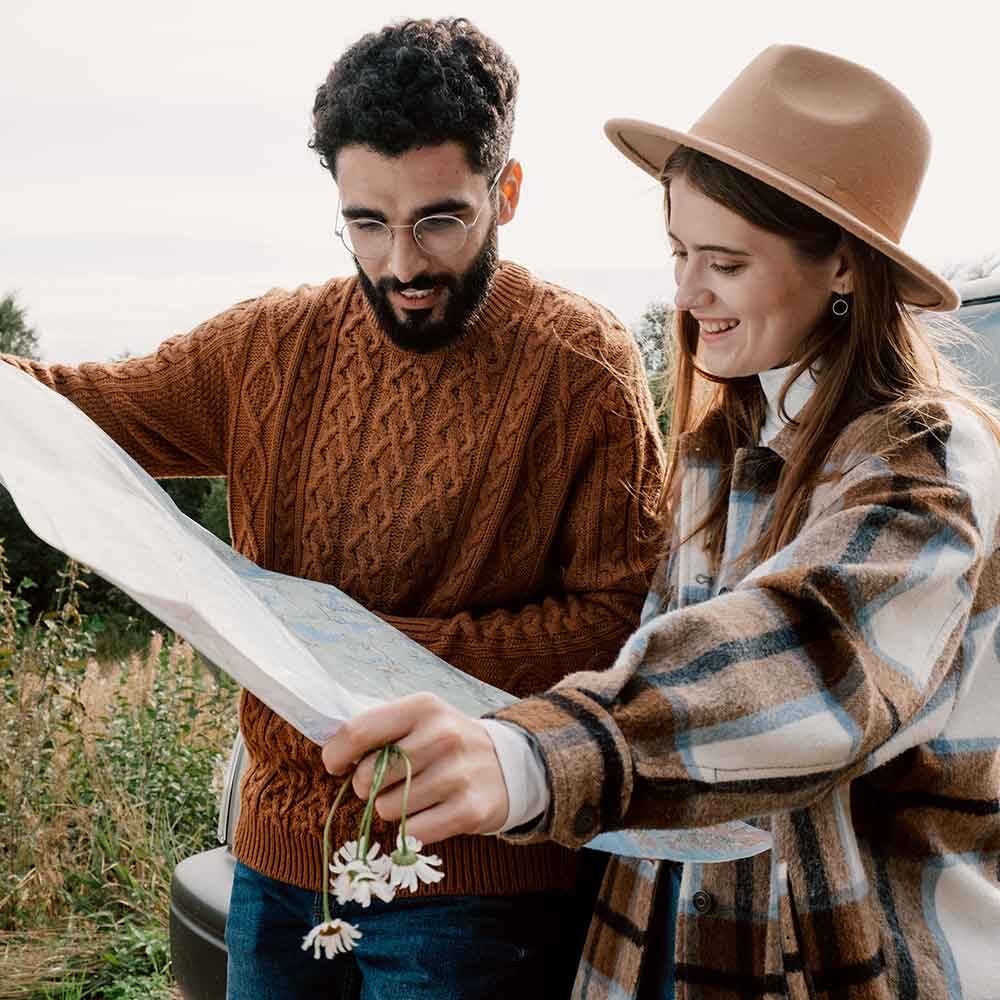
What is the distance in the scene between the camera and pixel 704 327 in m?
1.87

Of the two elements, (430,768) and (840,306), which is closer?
(430,768)

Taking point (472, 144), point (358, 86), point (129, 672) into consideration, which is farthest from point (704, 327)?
point (129, 672)

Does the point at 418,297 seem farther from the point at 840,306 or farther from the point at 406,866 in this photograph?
the point at 406,866

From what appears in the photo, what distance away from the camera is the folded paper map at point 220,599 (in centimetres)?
120

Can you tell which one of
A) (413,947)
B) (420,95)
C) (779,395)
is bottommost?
(413,947)

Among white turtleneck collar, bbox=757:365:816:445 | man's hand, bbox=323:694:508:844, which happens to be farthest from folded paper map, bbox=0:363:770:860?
white turtleneck collar, bbox=757:365:816:445

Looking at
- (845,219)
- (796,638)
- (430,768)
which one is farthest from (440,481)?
(430,768)

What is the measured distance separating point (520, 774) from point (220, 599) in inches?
14.1

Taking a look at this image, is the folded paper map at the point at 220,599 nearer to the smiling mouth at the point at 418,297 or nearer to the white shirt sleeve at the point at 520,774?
the white shirt sleeve at the point at 520,774

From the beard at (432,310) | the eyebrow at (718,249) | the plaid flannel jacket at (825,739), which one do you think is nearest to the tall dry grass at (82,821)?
the beard at (432,310)

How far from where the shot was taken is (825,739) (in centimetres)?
131

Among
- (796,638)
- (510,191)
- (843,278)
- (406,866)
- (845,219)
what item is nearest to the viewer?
(406,866)

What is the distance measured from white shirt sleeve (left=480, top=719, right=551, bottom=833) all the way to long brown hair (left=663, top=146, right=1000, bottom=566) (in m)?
0.58

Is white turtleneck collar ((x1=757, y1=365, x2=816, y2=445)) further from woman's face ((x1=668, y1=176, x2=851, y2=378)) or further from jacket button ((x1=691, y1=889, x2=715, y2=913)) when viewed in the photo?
jacket button ((x1=691, y1=889, x2=715, y2=913))
